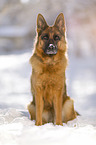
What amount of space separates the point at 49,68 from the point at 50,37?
22.5 inches

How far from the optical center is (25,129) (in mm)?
4105

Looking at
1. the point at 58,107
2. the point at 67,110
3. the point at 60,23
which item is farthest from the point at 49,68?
the point at 67,110

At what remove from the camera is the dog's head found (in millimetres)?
3984

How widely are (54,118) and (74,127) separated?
430 millimetres

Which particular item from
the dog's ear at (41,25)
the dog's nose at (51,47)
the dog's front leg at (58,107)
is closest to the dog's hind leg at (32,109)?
the dog's front leg at (58,107)

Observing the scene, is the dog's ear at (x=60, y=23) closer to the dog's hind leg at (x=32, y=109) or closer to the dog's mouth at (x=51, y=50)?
the dog's mouth at (x=51, y=50)

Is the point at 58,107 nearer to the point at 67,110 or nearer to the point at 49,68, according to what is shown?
the point at 67,110

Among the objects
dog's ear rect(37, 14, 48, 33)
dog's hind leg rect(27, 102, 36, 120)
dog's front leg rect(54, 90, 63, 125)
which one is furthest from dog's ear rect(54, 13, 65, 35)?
dog's hind leg rect(27, 102, 36, 120)

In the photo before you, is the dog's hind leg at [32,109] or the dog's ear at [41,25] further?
the dog's hind leg at [32,109]

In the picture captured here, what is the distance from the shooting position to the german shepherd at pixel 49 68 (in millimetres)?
4111

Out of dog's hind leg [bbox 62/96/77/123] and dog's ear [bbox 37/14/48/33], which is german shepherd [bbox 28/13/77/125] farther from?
dog's hind leg [bbox 62/96/77/123]

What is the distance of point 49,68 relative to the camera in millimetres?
4195

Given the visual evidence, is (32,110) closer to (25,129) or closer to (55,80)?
(25,129)

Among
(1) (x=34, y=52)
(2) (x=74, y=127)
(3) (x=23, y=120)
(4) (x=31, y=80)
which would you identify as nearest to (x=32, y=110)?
(3) (x=23, y=120)
